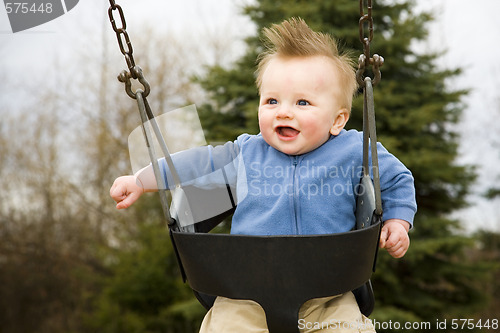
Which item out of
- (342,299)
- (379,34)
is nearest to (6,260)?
(379,34)

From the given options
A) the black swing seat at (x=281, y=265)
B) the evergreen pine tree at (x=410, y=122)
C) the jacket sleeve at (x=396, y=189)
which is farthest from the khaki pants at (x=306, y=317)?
the evergreen pine tree at (x=410, y=122)

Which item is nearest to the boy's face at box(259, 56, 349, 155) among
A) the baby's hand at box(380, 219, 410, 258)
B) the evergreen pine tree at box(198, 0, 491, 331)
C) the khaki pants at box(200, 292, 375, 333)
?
the baby's hand at box(380, 219, 410, 258)

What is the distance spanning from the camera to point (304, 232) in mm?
1628

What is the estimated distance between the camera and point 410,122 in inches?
241

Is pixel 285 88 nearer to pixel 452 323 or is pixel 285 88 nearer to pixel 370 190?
pixel 370 190

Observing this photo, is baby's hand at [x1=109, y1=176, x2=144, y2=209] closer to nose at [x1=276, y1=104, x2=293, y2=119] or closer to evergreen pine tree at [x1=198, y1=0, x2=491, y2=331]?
nose at [x1=276, y1=104, x2=293, y2=119]

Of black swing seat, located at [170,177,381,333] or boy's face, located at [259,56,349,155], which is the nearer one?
black swing seat, located at [170,177,381,333]

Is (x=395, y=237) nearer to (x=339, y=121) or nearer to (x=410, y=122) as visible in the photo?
(x=339, y=121)

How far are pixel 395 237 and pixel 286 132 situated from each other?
1.44ft

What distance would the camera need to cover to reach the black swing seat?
4.81ft

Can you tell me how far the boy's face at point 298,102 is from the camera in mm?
1647

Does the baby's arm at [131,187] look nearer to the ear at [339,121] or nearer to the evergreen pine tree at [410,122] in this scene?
the ear at [339,121]

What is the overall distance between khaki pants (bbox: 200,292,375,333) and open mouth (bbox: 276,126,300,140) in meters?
0.48

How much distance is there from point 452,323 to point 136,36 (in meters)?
6.98
